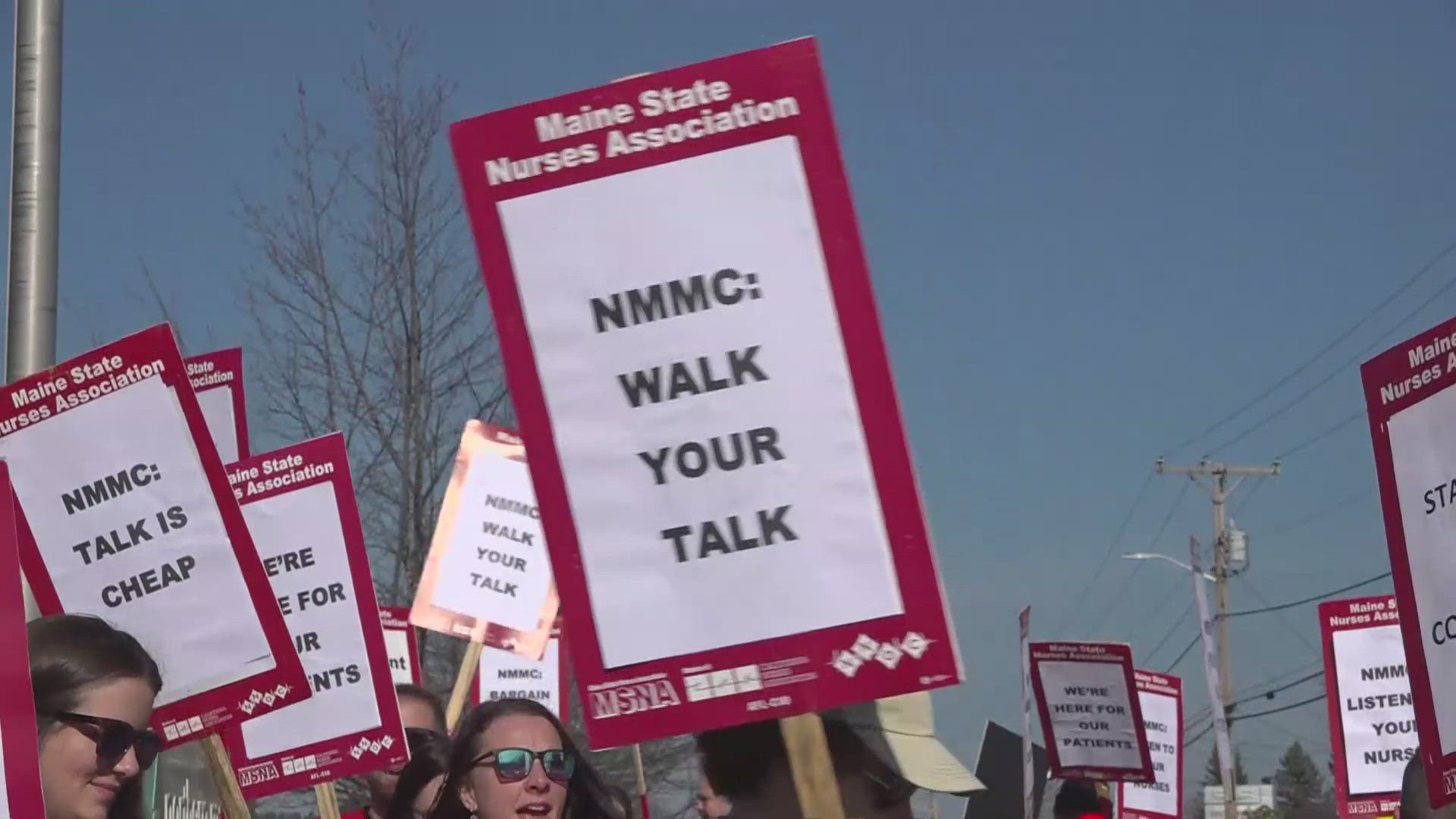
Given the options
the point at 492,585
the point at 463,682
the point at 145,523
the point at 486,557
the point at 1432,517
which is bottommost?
the point at 1432,517

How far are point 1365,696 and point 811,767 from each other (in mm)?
8559

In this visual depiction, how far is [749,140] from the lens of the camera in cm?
335

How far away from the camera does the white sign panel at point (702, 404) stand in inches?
128

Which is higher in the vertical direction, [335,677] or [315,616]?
[315,616]

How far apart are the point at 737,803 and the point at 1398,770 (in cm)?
869

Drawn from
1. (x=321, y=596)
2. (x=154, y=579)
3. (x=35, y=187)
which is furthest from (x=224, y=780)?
(x=35, y=187)

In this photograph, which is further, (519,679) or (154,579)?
(519,679)

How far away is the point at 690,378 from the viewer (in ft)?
10.9

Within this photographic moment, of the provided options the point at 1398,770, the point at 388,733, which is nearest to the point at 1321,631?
the point at 1398,770

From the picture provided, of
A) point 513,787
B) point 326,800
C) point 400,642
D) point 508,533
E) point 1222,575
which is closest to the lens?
point 513,787

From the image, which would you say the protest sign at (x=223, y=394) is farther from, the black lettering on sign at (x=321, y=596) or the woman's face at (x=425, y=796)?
the woman's face at (x=425, y=796)

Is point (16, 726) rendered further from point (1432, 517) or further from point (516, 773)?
point (1432, 517)

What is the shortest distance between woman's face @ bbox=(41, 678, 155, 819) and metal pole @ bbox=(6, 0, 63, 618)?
146 inches

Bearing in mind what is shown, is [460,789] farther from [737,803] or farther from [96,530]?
[737,803]
